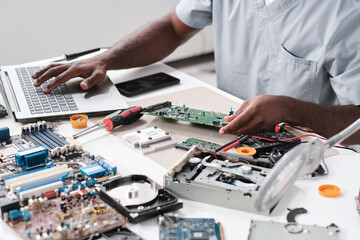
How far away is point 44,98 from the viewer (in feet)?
5.23

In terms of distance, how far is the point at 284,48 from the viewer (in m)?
1.69

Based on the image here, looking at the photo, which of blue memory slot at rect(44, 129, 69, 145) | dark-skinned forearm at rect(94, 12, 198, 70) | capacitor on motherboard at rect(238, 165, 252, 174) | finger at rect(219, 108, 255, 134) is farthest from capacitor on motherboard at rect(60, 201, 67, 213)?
dark-skinned forearm at rect(94, 12, 198, 70)

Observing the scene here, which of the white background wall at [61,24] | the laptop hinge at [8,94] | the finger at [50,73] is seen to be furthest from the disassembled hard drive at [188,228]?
the white background wall at [61,24]

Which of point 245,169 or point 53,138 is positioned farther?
point 53,138

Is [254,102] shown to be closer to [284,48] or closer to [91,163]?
[284,48]

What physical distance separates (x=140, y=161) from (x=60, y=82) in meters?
0.56

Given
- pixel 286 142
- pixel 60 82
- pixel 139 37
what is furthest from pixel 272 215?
pixel 139 37

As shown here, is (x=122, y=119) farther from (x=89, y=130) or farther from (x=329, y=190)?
(x=329, y=190)

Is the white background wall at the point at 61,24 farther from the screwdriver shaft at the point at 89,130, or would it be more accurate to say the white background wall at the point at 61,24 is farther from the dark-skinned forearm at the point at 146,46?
the screwdriver shaft at the point at 89,130

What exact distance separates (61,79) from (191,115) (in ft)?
1.70

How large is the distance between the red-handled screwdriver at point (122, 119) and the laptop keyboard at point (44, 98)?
0.17 metres

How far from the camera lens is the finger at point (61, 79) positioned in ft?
5.31

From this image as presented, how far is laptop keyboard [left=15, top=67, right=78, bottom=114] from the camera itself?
152 centimetres

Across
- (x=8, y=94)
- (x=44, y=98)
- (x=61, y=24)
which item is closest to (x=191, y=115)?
(x=44, y=98)
